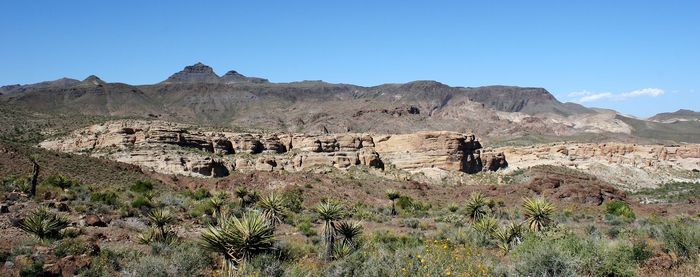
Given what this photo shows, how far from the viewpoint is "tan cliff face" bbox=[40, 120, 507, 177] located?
45.8 meters

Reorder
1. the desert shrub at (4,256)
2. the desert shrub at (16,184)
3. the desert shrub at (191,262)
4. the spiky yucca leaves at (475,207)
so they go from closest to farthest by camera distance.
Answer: the desert shrub at (191,262)
the desert shrub at (4,256)
the desert shrub at (16,184)
the spiky yucca leaves at (475,207)

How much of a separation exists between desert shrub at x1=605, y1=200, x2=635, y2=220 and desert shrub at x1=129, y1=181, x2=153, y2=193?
2730 cm

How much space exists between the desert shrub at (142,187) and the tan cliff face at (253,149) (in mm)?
12207

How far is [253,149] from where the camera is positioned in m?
54.4

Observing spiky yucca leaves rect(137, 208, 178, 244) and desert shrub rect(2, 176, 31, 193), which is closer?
spiky yucca leaves rect(137, 208, 178, 244)

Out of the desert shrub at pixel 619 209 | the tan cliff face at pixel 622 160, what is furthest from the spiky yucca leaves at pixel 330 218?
the tan cliff face at pixel 622 160

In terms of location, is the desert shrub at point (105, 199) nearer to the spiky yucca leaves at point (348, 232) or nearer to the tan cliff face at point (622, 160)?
the spiky yucca leaves at point (348, 232)

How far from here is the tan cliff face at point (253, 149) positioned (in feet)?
150

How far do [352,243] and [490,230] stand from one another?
5.81 meters

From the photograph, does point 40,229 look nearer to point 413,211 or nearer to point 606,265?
point 606,265

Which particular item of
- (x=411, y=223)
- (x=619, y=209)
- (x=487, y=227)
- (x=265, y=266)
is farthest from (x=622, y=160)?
(x=265, y=266)

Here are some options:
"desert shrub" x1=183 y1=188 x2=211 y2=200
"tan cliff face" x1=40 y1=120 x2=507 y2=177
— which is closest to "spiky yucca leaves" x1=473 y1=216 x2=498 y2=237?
"desert shrub" x1=183 y1=188 x2=211 y2=200

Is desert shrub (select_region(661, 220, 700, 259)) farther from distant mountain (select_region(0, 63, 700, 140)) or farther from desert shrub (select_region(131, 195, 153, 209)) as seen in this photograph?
distant mountain (select_region(0, 63, 700, 140))

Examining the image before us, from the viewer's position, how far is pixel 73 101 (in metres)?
123
